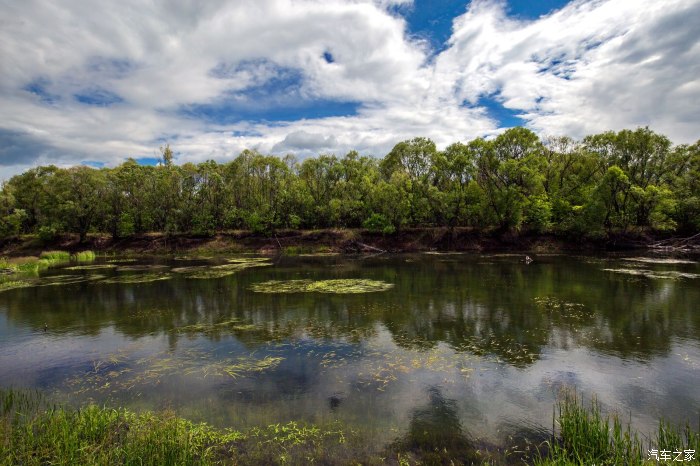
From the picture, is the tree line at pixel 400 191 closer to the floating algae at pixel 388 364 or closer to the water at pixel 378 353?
the water at pixel 378 353

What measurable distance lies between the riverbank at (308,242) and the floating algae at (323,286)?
3305 cm

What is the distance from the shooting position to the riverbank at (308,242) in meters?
64.9

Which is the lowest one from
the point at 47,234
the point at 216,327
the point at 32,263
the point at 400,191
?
the point at 216,327

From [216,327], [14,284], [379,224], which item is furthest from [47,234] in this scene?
[216,327]

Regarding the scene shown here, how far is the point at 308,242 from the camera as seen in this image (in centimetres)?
7212

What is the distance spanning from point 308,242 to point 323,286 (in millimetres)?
40473

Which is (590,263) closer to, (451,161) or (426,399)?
(451,161)

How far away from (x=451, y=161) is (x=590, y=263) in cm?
3216

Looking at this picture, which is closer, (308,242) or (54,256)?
(54,256)

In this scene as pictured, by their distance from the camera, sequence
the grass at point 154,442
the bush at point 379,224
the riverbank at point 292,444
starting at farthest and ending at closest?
the bush at point 379,224, the grass at point 154,442, the riverbank at point 292,444

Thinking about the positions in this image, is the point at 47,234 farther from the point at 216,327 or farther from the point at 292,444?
the point at 292,444

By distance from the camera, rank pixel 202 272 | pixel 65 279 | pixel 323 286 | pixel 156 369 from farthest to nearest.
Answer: pixel 202 272 < pixel 65 279 < pixel 323 286 < pixel 156 369

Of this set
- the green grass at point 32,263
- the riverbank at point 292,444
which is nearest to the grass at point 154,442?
the riverbank at point 292,444

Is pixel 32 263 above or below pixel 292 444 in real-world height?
above
